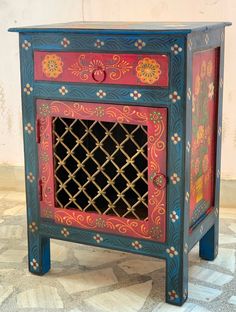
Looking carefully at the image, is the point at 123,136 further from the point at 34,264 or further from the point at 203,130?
the point at 34,264

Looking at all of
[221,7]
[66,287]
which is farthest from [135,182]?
[221,7]

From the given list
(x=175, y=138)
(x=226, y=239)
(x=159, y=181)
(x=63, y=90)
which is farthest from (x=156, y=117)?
(x=226, y=239)

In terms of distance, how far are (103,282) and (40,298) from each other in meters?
0.21

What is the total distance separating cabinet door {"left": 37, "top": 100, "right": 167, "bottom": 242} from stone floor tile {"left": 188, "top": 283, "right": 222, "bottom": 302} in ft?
0.76

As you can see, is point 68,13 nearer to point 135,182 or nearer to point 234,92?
point 234,92

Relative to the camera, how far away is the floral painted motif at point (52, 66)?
5.61 feet

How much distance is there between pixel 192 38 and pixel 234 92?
2.82ft

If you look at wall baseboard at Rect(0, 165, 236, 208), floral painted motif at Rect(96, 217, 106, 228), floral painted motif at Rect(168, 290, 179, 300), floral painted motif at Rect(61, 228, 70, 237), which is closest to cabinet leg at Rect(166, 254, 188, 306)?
floral painted motif at Rect(168, 290, 179, 300)

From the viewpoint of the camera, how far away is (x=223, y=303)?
1741 millimetres

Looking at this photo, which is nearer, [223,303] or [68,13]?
[223,303]

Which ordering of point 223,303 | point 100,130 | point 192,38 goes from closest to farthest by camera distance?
1. point 192,38
2. point 223,303
3. point 100,130

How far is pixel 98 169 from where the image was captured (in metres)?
1.76

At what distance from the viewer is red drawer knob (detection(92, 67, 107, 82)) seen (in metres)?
1.65

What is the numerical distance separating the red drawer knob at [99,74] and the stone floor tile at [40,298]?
25.2 inches
